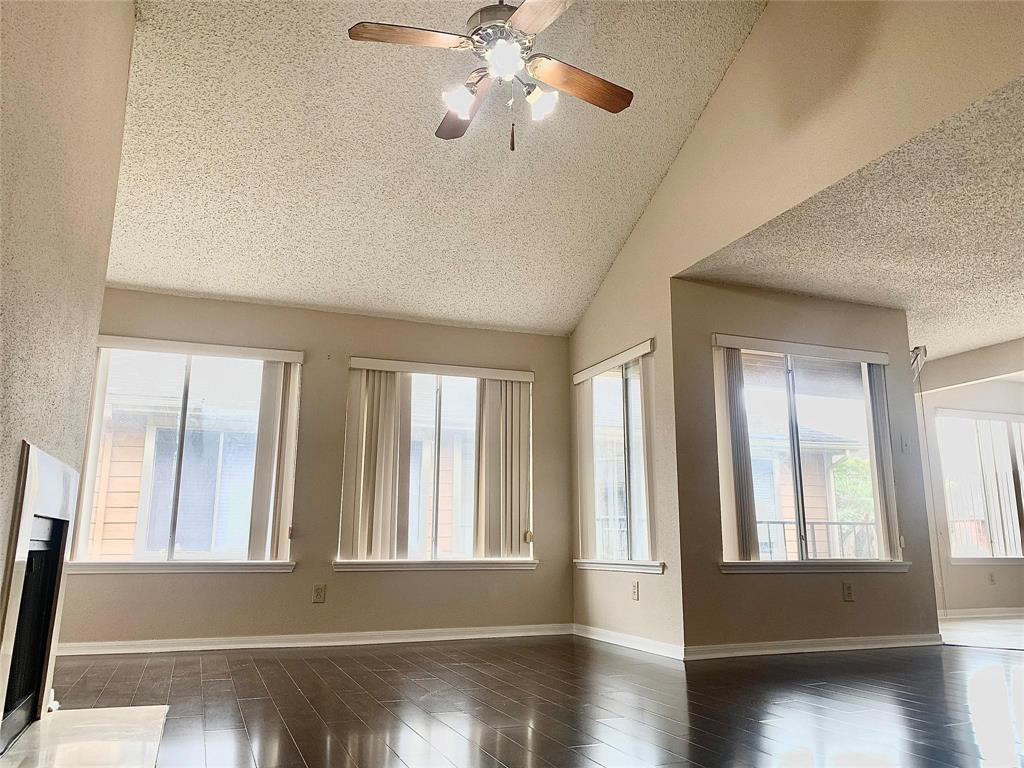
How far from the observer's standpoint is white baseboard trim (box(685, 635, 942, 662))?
4293 millimetres

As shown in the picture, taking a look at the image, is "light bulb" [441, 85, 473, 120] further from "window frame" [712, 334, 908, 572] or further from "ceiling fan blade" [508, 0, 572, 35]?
"window frame" [712, 334, 908, 572]

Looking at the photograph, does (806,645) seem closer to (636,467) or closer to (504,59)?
(636,467)

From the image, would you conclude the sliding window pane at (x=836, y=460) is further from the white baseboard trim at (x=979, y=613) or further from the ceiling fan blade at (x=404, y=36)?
the ceiling fan blade at (x=404, y=36)

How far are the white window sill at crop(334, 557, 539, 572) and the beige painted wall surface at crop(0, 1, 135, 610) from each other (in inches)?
97.7

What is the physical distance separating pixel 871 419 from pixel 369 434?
3593 millimetres

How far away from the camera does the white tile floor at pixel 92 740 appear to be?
2221 mm

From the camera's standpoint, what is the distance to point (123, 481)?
4.80 metres

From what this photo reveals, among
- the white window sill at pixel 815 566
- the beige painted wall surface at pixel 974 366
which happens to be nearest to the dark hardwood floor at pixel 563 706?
the white window sill at pixel 815 566

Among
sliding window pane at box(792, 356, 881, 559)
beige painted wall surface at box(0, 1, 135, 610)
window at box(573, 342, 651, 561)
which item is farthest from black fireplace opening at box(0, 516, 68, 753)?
sliding window pane at box(792, 356, 881, 559)

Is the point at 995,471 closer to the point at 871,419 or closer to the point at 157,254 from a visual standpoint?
the point at 871,419

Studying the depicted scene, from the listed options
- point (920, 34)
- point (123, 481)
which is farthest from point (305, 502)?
point (920, 34)

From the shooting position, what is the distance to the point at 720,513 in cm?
457

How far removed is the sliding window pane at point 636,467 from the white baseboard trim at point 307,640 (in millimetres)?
1140

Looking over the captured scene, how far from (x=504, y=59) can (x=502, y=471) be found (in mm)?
3336
